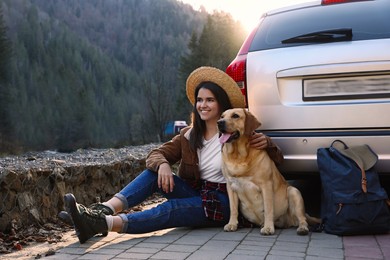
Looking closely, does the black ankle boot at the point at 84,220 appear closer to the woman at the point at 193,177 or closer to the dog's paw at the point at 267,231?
the woman at the point at 193,177

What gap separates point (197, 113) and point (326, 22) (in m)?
1.35

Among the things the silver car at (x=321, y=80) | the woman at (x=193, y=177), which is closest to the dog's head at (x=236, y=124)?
the woman at (x=193, y=177)

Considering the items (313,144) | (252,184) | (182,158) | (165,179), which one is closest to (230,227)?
(252,184)

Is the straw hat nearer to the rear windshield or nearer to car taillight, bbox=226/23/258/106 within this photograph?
car taillight, bbox=226/23/258/106

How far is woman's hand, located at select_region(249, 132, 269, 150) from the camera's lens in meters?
3.69

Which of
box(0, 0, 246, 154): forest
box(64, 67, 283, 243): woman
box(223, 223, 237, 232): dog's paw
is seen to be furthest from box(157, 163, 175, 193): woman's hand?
box(0, 0, 246, 154): forest

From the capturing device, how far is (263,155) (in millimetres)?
3750

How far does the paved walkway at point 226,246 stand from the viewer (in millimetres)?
2984

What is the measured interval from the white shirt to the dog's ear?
1.51 feet

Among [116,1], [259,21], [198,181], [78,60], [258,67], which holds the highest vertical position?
[116,1]

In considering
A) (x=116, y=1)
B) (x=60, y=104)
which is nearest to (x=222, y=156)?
(x=60, y=104)

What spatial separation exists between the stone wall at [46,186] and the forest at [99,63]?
17.4 m

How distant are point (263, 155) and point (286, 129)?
0.93ft

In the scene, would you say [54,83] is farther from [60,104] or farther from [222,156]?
[222,156]
